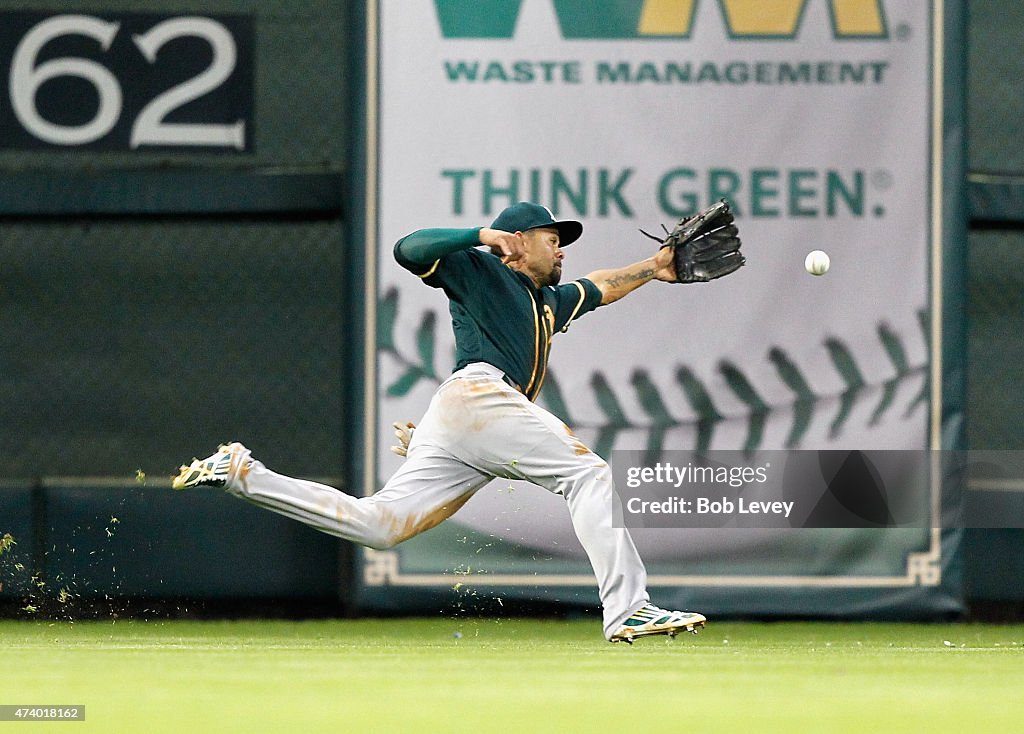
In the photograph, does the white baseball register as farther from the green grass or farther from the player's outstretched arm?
the green grass

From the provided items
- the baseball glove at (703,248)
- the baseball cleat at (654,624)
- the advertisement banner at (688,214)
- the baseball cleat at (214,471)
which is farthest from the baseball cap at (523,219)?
the advertisement banner at (688,214)

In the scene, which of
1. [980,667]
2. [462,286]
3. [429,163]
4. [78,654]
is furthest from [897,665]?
[429,163]

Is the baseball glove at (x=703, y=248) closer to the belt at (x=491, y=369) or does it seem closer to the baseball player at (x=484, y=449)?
the baseball player at (x=484, y=449)

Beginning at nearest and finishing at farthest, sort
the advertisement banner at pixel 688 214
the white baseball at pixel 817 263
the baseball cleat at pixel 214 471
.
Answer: the baseball cleat at pixel 214 471 → the white baseball at pixel 817 263 → the advertisement banner at pixel 688 214

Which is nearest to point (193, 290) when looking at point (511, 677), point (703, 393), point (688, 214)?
point (688, 214)

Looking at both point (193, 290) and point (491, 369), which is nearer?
point (491, 369)

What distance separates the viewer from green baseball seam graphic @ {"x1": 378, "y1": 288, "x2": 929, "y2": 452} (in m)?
9.43

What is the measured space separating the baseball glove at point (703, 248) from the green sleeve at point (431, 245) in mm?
1398

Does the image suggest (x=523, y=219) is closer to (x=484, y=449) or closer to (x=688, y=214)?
(x=484, y=449)

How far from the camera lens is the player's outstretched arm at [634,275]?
7820 mm

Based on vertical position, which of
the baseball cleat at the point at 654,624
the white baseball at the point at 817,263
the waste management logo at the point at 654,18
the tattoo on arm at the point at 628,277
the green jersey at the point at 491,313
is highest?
the waste management logo at the point at 654,18

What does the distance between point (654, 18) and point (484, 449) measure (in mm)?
3521

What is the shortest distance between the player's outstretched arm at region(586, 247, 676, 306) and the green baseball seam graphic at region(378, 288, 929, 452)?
1.55 metres

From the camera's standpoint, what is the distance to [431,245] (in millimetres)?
6812
